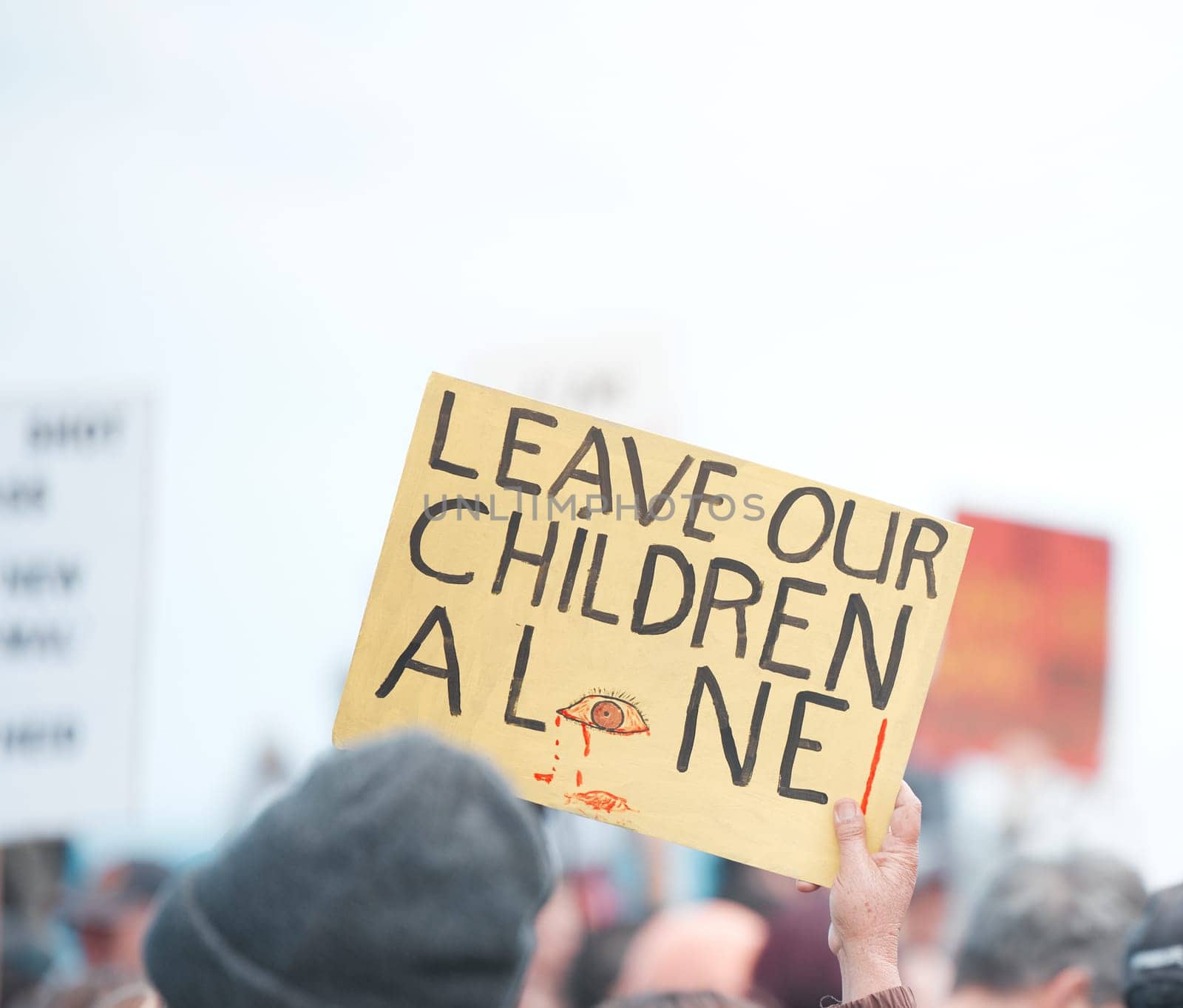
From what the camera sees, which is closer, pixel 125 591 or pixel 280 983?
pixel 280 983

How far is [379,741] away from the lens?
128 cm

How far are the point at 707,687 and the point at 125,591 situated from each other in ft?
8.35

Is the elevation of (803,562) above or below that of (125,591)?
above

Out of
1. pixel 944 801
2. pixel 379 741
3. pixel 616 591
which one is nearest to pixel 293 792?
pixel 379 741

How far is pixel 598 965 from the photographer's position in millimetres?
3945

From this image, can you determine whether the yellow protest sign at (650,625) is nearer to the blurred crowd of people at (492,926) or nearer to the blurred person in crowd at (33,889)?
the blurred crowd of people at (492,926)

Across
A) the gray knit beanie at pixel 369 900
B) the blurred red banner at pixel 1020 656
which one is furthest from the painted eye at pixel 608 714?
the blurred red banner at pixel 1020 656

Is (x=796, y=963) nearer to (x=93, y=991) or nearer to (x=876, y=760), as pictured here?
(x=876, y=760)

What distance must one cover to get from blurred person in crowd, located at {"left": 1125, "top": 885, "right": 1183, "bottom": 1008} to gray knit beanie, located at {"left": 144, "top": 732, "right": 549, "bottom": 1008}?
4.39ft

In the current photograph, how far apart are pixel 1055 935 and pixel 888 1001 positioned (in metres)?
1.41

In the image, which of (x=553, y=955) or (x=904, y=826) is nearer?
(x=904, y=826)

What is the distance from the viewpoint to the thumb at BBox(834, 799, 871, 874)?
1904mm

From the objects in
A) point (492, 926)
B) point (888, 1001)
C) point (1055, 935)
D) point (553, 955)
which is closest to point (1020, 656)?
point (553, 955)

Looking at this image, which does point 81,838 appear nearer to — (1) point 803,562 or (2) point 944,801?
(2) point 944,801
